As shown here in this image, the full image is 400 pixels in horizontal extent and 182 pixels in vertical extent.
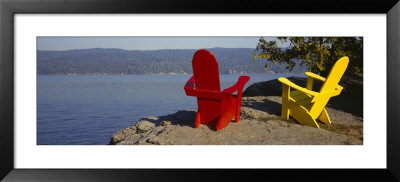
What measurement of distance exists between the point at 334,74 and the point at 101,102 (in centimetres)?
591

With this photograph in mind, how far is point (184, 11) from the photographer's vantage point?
3.62m

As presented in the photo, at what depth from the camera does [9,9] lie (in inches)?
140

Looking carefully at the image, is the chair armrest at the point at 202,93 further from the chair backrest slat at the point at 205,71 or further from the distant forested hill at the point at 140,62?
the distant forested hill at the point at 140,62

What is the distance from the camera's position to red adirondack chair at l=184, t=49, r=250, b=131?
4273 millimetres

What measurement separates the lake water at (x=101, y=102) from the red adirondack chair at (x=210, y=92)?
3.73 feet

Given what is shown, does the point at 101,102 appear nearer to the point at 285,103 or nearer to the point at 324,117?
the point at 285,103

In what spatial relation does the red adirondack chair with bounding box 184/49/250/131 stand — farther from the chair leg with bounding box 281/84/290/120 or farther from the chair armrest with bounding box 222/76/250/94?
the chair leg with bounding box 281/84/290/120

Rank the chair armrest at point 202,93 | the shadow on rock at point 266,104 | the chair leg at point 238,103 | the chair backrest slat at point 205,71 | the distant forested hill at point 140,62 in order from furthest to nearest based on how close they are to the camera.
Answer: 1. the distant forested hill at point 140,62
2. the shadow on rock at point 266,104
3. the chair leg at point 238,103
4. the chair armrest at point 202,93
5. the chair backrest slat at point 205,71

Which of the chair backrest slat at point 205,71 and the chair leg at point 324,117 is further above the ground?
the chair backrest slat at point 205,71

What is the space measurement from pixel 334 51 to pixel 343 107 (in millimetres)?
1078

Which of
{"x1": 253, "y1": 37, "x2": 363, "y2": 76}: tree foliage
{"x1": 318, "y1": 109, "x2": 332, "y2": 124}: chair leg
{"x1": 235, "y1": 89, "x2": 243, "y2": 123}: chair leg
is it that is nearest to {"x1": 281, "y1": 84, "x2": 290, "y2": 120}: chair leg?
{"x1": 318, "y1": 109, "x2": 332, "y2": 124}: chair leg

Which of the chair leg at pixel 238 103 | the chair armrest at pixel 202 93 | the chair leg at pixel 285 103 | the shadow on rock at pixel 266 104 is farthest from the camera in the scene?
the shadow on rock at pixel 266 104

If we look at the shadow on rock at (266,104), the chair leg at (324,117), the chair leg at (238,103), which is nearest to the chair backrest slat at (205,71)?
the chair leg at (238,103)

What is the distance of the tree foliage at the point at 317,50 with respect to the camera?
6.32 m
